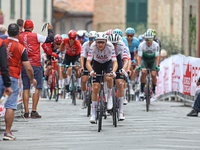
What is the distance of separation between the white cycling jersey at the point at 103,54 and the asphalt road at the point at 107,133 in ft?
4.67

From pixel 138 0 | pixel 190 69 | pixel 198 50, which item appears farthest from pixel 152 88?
pixel 138 0

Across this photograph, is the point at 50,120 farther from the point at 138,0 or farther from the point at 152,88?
the point at 138,0

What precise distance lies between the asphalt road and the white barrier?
268 cm

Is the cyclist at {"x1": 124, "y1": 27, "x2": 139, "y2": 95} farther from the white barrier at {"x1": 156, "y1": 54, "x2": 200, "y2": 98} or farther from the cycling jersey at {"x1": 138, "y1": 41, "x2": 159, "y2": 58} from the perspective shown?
the white barrier at {"x1": 156, "y1": 54, "x2": 200, "y2": 98}

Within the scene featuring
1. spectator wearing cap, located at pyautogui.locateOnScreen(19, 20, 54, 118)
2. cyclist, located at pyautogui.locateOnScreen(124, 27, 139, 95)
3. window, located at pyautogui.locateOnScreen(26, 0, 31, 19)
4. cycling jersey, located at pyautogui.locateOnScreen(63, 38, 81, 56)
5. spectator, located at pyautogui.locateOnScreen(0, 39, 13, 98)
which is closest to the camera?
spectator, located at pyautogui.locateOnScreen(0, 39, 13, 98)

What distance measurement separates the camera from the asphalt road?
869cm

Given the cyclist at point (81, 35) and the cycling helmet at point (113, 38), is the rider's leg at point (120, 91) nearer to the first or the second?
the cycling helmet at point (113, 38)

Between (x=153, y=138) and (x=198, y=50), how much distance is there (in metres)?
20.7

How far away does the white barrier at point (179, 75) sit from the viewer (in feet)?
56.2

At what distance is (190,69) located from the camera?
1759 centimetres

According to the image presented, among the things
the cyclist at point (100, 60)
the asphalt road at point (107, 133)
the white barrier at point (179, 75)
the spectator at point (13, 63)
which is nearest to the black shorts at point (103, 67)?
the cyclist at point (100, 60)

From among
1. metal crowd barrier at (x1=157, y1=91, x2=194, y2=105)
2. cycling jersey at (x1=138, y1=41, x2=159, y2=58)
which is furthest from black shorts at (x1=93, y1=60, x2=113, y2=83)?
metal crowd barrier at (x1=157, y1=91, x2=194, y2=105)

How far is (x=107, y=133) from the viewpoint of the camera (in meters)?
10.2

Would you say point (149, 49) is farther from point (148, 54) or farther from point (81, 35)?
point (81, 35)
